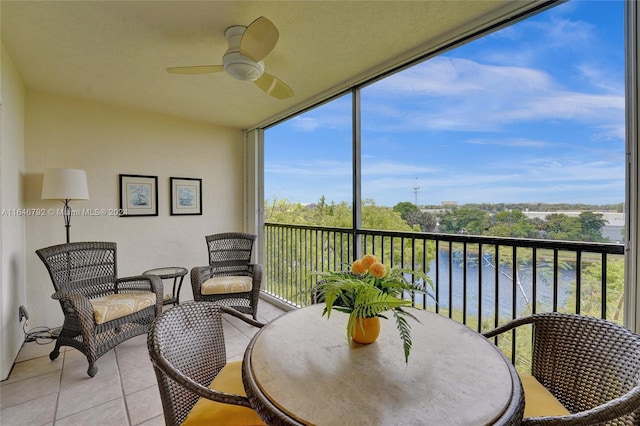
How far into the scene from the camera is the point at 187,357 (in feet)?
3.99

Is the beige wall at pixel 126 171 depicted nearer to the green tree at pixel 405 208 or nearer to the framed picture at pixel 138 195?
the framed picture at pixel 138 195

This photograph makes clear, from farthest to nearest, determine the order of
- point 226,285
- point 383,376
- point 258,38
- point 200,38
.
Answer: point 226,285 < point 200,38 < point 258,38 < point 383,376

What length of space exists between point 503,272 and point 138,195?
4.04 m

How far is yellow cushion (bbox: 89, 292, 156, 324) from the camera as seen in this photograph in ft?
7.55

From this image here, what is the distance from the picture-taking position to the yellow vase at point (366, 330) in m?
1.12

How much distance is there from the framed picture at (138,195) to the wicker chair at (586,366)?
394 cm

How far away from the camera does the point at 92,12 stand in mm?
1869

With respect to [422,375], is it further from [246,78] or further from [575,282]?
[246,78]

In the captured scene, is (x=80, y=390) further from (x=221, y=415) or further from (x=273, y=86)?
(x=273, y=86)

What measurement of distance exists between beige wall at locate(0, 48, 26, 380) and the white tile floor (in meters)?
0.19

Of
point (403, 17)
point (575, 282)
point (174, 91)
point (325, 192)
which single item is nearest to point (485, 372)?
point (575, 282)

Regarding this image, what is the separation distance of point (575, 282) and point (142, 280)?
11.4 feet

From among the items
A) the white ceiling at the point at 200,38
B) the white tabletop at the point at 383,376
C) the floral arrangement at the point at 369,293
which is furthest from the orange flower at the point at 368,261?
the white ceiling at the point at 200,38

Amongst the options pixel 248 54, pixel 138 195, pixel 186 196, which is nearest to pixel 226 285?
pixel 186 196
